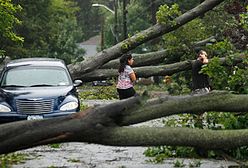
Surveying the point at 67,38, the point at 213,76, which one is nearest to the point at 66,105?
the point at 213,76

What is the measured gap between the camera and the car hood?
11.8 m

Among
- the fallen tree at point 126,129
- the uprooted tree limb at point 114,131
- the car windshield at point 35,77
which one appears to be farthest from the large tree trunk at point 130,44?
the uprooted tree limb at point 114,131

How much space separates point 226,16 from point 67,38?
33540 millimetres

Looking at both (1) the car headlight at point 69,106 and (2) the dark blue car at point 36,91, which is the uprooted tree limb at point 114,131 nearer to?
(2) the dark blue car at point 36,91

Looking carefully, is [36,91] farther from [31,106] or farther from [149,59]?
[149,59]

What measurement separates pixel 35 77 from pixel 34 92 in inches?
48.7

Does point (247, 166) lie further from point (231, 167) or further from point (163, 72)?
point (163, 72)

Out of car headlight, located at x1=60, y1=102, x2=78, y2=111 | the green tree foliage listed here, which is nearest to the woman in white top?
car headlight, located at x1=60, y1=102, x2=78, y2=111

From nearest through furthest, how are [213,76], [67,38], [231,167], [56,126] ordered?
1. [56,126]
2. [231,167]
3. [213,76]
4. [67,38]

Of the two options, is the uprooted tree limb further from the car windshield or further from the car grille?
the car windshield

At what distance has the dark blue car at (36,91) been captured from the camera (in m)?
11.7

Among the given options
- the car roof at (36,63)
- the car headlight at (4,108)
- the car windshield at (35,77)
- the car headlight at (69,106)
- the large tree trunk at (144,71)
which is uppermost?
the car roof at (36,63)

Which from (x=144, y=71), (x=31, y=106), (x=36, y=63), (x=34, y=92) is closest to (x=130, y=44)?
(x=144, y=71)

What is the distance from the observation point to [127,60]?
14.0 meters
